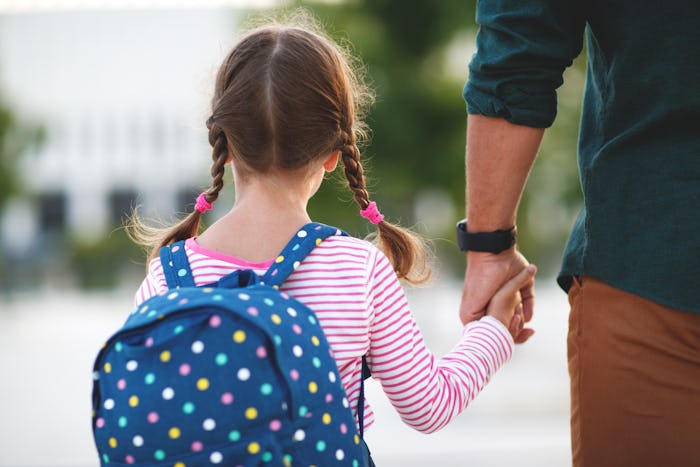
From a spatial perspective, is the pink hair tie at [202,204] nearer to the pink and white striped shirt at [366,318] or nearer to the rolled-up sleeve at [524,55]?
the pink and white striped shirt at [366,318]

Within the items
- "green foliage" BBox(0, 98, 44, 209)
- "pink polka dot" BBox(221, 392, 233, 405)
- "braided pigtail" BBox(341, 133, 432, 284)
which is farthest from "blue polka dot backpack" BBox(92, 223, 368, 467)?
"green foliage" BBox(0, 98, 44, 209)

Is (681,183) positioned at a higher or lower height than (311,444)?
higher

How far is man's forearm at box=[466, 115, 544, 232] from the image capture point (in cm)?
215

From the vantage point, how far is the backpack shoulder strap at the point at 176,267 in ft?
5.90

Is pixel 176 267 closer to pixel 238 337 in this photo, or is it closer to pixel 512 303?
pixel 238 337

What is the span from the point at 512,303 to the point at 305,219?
709 mm

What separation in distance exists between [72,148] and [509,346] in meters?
39.3

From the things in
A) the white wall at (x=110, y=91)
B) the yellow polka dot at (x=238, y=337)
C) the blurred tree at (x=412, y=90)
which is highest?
the yellow polka dot at (x=238, y=337)

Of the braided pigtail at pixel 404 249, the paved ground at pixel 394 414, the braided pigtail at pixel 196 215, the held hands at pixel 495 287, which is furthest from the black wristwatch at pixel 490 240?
the paved ground at pixel 394 414

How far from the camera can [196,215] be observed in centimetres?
216

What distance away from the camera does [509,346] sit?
2252 mm

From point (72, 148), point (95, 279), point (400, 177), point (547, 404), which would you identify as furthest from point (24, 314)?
point (72, 148)

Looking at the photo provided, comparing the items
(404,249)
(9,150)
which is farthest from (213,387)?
(9,150)

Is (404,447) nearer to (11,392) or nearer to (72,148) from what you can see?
(11,392)
